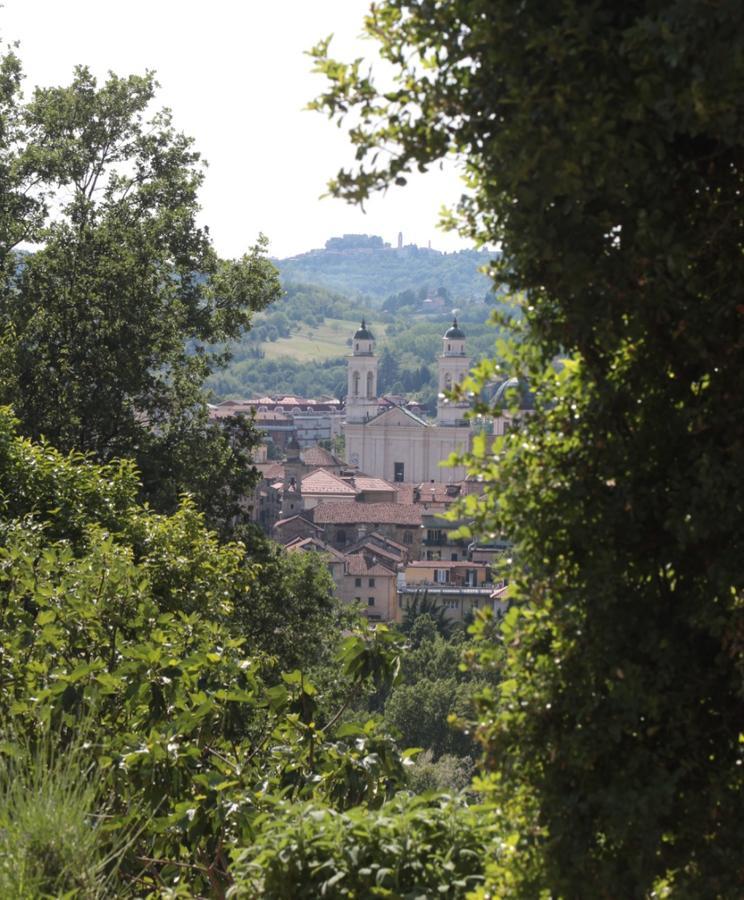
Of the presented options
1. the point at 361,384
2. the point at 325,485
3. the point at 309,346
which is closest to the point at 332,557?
the point at 325,485

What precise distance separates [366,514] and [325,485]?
7880 mm

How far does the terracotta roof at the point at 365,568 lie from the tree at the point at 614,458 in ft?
169

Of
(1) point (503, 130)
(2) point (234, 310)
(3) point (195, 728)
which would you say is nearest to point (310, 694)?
(3) point (195, 728)

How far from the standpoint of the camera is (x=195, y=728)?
4.29 meters

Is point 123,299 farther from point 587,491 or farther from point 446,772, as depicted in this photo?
point 446,772

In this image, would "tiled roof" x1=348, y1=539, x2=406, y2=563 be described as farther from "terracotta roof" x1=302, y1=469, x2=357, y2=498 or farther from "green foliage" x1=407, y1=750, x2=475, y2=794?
"green foliage" x1=407, y1=750, x2=475, y2=794

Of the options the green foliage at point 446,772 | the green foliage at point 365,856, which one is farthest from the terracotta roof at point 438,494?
the green foliage at point 365,856

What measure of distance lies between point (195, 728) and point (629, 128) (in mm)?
2481

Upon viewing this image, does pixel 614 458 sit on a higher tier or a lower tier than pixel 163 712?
higher

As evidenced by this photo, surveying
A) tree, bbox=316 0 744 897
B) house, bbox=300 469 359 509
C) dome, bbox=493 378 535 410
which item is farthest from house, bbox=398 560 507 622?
tree, bbox=316 0 744 897

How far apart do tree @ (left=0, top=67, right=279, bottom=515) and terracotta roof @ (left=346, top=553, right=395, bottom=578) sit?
123 ft

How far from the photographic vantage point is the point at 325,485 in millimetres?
72562

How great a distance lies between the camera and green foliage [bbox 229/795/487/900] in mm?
2926

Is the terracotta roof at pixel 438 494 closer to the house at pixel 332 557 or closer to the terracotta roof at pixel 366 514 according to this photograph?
the terracotta roof at pixel 366 514
